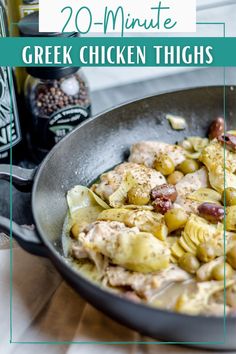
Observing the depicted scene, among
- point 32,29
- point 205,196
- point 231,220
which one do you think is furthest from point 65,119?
point 231,220

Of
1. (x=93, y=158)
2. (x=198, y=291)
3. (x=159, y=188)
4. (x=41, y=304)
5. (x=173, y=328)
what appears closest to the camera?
(x=173, y=328)

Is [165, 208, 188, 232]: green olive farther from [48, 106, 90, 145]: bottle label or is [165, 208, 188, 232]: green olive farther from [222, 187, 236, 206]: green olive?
[48, 106, 90, 145]: bottle label

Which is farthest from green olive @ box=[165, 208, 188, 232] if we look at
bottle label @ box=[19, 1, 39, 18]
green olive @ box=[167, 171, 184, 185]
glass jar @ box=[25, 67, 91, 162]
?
bottle label @ box=[19, 1, 39, 18]

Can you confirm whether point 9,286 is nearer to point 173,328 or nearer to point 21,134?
point 173,328

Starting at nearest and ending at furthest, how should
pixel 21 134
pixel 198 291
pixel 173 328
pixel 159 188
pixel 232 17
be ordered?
pixel 173 328 < pixel 198 291 < pixel 159 188 < pixel 21 134 < pixel 232 17

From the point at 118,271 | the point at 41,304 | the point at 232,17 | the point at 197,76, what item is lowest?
the point at 41,304

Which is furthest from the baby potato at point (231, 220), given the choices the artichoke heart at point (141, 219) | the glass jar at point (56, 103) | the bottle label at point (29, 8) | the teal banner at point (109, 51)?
the bottle label at point (29, 8)

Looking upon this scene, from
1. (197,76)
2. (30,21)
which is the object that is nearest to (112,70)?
(197,76)
